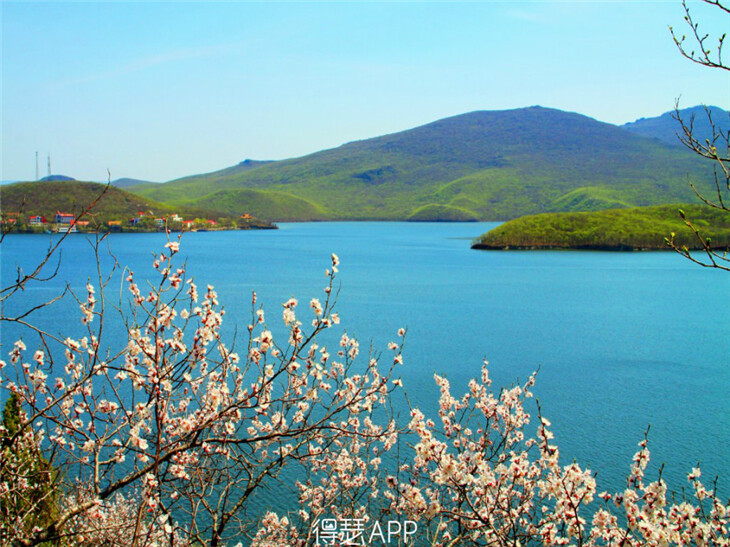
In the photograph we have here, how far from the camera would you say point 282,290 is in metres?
31.5

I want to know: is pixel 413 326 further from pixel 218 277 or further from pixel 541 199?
pixel 541 199

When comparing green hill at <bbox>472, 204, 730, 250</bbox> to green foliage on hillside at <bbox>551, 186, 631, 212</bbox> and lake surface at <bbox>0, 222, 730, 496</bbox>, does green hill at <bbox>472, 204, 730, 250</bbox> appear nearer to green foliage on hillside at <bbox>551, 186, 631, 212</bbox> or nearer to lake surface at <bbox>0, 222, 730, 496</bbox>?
lake surface at <bbox>0, 222, 730, 496</bbox>

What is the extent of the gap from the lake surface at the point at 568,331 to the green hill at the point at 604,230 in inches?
708

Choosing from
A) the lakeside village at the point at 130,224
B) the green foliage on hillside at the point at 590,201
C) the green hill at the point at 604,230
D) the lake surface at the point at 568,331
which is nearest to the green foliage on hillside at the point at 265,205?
the lakeside village at the point at 130,224

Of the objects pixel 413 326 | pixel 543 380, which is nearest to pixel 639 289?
pixel 413 326

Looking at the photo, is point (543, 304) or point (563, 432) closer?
point (563, 432)

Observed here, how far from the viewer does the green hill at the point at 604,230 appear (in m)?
67.1

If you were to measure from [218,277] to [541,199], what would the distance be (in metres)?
150

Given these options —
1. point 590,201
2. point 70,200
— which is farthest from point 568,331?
point 590,201

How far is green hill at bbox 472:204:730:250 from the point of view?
67125 millimetres

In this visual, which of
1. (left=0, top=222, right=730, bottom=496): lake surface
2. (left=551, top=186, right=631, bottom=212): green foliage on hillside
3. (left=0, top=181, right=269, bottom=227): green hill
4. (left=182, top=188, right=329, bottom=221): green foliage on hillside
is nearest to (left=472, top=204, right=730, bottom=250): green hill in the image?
(left=0, top=222, right=730, bottom=496): lake surface

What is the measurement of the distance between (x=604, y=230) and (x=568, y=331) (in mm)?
51391

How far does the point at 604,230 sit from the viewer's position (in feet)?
232

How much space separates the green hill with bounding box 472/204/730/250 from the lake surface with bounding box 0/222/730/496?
18.0 meters
